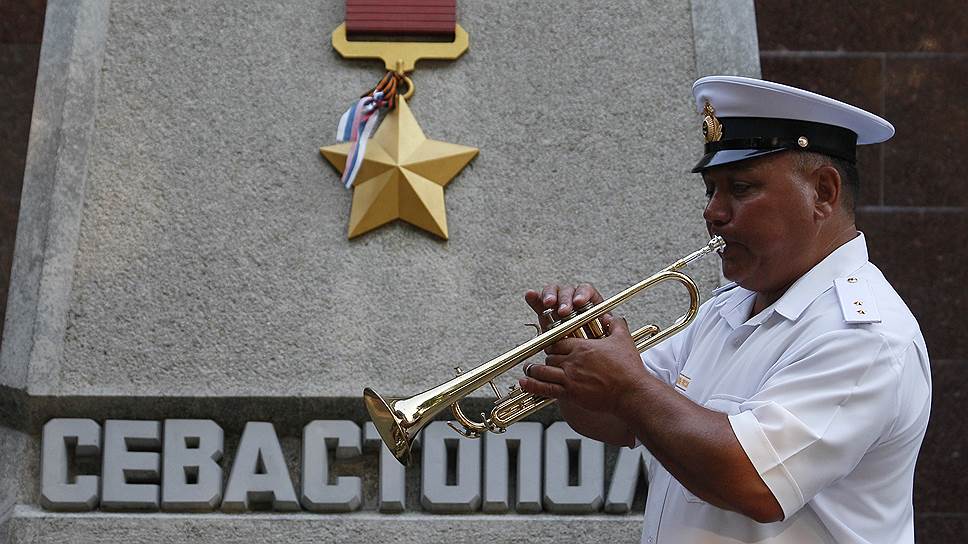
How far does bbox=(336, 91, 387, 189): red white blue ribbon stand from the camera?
448cm

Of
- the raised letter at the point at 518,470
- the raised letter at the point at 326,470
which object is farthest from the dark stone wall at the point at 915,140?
the raised letter at the point at 326,470

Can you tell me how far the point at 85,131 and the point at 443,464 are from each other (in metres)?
1.87

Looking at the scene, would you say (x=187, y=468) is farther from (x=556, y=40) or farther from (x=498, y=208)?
(x=556, y=40)

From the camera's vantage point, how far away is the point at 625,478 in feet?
14.1

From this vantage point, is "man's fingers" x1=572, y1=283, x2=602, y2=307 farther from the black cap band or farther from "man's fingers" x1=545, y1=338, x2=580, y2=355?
the black cap band

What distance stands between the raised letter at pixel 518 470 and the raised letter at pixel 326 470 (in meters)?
0.47

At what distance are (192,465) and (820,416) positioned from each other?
2.66 meters

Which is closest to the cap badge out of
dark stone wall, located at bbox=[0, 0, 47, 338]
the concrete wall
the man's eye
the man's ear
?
the man's eye

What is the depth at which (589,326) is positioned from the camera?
2.77 meters

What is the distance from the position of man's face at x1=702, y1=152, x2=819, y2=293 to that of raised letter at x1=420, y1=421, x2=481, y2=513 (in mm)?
1886

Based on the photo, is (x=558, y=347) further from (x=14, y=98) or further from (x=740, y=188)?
(x=14, y=98)

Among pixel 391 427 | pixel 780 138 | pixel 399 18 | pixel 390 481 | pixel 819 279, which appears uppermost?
pixel 399 18

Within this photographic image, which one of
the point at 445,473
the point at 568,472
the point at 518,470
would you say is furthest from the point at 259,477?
the point at 568,472

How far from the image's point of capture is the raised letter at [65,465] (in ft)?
14.1
